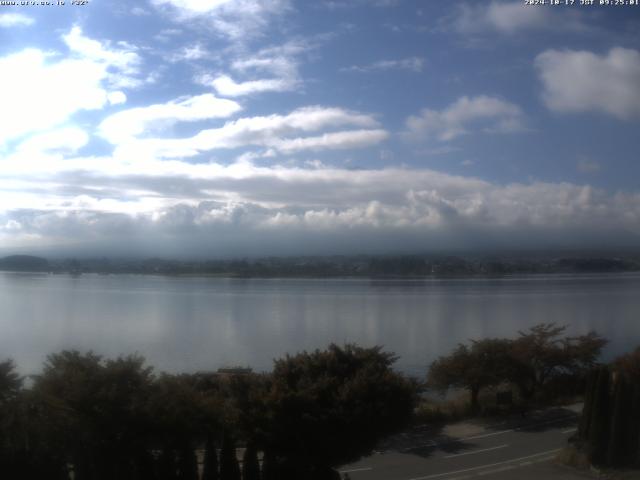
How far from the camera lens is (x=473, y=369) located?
66.8 ft

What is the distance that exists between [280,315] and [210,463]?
3208 cm

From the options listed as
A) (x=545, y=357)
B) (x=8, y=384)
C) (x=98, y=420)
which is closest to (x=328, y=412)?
(x=98, y=420)

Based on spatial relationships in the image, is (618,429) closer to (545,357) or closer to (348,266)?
(545,357)

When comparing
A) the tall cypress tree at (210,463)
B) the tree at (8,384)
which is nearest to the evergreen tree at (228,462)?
the tall cypress tree at (210,463)

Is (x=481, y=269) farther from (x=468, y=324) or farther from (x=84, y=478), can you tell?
(x=84, y=478)

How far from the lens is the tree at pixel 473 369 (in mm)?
20266

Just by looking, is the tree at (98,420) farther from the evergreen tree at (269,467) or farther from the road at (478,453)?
the road at (478,453)

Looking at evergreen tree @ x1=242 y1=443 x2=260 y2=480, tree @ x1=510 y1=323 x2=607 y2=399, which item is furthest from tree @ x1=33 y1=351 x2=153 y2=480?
tree @ x1=510 y1=323 x2=607 y2=399

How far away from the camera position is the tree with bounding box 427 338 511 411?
2027cm

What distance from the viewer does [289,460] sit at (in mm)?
10047

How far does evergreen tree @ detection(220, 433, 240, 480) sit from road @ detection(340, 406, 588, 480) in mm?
3371

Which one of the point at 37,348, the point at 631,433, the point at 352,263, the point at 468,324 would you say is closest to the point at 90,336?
the point at 37,348

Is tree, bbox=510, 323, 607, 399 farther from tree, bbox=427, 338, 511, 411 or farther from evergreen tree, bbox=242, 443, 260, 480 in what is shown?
evergreen tree, bbox=242, 443, 260, 480

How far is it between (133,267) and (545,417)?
5492 centimetres
